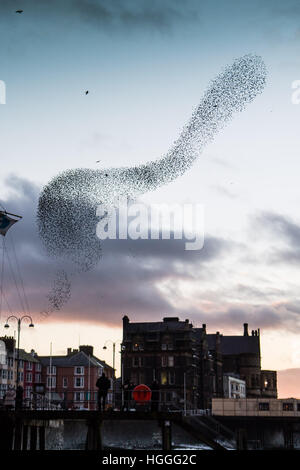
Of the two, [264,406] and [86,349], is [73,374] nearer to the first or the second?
[86,349]

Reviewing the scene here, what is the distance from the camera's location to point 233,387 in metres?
152

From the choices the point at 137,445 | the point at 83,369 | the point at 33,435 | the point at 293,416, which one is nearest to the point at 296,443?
the point at 293,416

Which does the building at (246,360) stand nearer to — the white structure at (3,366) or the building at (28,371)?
the building at (28,371)

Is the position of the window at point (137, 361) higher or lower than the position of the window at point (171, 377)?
higher

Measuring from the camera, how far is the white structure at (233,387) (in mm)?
146625

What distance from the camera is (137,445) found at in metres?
98.2

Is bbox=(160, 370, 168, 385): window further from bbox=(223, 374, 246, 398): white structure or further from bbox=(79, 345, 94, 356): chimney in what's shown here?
bbox=(223, 374, 246, 398): white structure

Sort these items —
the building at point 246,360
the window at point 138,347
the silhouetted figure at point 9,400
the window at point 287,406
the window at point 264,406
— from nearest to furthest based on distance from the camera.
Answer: the silhouetted figure at point 9,400, the window at point 264,406, the window at point 287,406, the window at point 138,347, the building at point 246,360

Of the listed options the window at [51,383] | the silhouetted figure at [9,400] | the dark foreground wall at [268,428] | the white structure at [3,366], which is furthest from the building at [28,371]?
the silhouetted figure at [9,400]

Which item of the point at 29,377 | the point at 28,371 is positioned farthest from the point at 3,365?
the point at 29,377

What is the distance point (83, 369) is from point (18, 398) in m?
89.5

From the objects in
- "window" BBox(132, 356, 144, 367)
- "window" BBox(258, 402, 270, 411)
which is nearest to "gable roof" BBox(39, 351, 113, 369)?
"window" BBox(132, 356, 144, 367)

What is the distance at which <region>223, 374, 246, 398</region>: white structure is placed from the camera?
481ft
